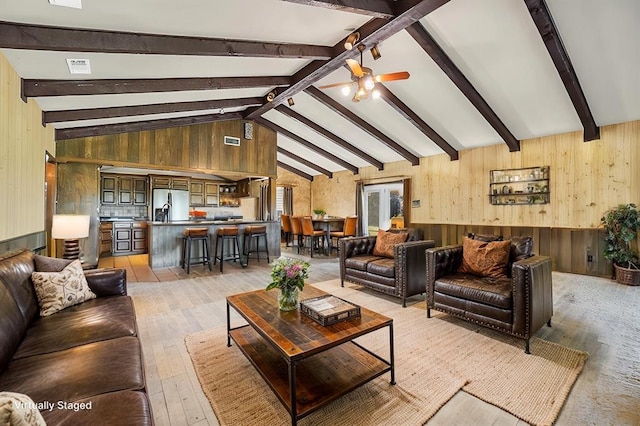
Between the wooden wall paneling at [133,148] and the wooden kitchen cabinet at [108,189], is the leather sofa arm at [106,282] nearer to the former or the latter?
the wooden wall paneling at [133,148]

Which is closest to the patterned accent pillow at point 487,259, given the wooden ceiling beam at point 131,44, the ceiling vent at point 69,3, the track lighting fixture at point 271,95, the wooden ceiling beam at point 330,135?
the wooden ceiling beam at point 131,44

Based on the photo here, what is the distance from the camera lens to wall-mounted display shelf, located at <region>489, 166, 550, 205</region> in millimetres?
5459

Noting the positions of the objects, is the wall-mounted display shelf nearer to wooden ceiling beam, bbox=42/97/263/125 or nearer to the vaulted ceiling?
the vaulted ceiling

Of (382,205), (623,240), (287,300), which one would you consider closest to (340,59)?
(287,300)

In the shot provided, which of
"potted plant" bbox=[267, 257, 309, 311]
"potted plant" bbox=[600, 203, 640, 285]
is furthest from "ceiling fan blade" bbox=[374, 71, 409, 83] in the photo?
"potted plant" bbox=[600, 203, 640, 285]

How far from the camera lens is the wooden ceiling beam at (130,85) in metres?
2.88

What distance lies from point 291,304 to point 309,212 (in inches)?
359

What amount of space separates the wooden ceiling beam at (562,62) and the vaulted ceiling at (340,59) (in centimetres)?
2

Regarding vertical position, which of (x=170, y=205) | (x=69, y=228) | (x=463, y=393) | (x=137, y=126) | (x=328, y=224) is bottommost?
(x=463, y=393)

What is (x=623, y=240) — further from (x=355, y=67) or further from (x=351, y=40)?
(x=351, y=40)

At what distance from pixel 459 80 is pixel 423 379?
3.97 meters

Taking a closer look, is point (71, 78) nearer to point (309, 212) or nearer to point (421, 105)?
point (421, 105)

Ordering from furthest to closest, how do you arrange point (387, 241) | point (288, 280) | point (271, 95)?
point (271, 95) → point (387, 241) → point (288, 280)

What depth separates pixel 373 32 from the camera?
10.3 feet
